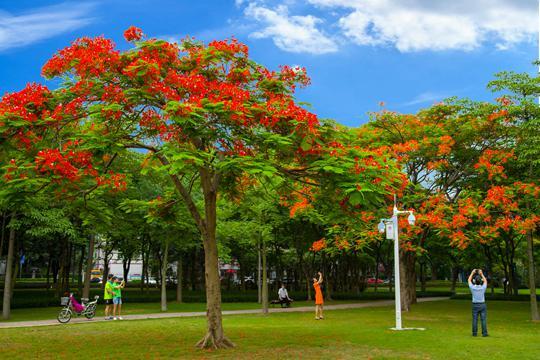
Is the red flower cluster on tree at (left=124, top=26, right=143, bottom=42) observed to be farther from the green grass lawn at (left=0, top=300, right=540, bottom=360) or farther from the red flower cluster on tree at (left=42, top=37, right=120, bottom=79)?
the green grass lawn at (left=0, top=300, right=540, bottom=360)

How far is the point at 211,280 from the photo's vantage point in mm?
13188

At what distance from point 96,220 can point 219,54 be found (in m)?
6.31

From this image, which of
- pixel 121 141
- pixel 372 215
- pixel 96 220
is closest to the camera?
pixel 121 141

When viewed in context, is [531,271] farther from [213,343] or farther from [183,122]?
[183,122]

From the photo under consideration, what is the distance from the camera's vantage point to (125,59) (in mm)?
12164

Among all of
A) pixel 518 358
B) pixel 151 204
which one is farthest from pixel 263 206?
pixel 518 358

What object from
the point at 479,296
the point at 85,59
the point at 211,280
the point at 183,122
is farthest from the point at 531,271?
the point at 85,59

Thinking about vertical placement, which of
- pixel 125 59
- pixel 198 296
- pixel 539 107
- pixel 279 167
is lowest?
pixel 198 296

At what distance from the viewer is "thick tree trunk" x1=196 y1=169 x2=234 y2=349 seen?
1294 centimetres

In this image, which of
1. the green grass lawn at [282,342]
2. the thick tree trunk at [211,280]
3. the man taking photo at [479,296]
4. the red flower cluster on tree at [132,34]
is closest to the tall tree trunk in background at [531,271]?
the green grass lawn at [282,342]

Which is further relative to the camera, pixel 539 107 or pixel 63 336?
pixel 539 107

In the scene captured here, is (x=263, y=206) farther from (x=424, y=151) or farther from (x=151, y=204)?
(x=151, y=204)

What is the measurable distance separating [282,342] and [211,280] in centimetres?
273

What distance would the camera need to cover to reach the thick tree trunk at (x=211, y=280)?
42.4 ft
